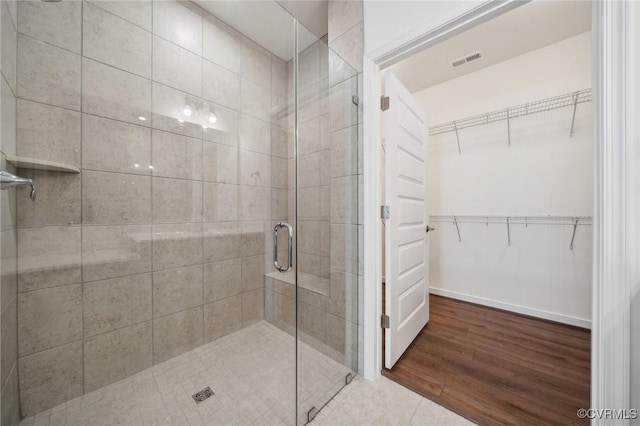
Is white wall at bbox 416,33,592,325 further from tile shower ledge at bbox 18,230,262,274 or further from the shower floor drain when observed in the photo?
the shower floor drain

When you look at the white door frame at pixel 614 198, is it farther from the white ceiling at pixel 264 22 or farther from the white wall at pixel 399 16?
the white ceiling at pixel 264 22

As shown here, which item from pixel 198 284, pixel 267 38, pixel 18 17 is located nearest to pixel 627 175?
pixel 267 38

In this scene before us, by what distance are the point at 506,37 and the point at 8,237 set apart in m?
3.79

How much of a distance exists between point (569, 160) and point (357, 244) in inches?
96.0

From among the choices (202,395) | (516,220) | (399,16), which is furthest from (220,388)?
(516,220)

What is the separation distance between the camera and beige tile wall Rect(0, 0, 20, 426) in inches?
33.9

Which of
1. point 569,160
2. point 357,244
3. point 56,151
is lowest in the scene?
point 357,244

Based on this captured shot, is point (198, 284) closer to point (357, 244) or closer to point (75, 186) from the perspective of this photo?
point (75, 186)

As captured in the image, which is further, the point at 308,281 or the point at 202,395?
the point at 308,281

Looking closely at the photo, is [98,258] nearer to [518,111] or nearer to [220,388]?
[220,388]

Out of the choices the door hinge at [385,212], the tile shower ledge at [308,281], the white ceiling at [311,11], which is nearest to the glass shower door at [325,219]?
the tile shower ledge at [308,281]

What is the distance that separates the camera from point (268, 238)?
4.73 ft

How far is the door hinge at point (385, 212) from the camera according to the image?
5.15 ft

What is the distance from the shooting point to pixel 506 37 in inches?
89.7
